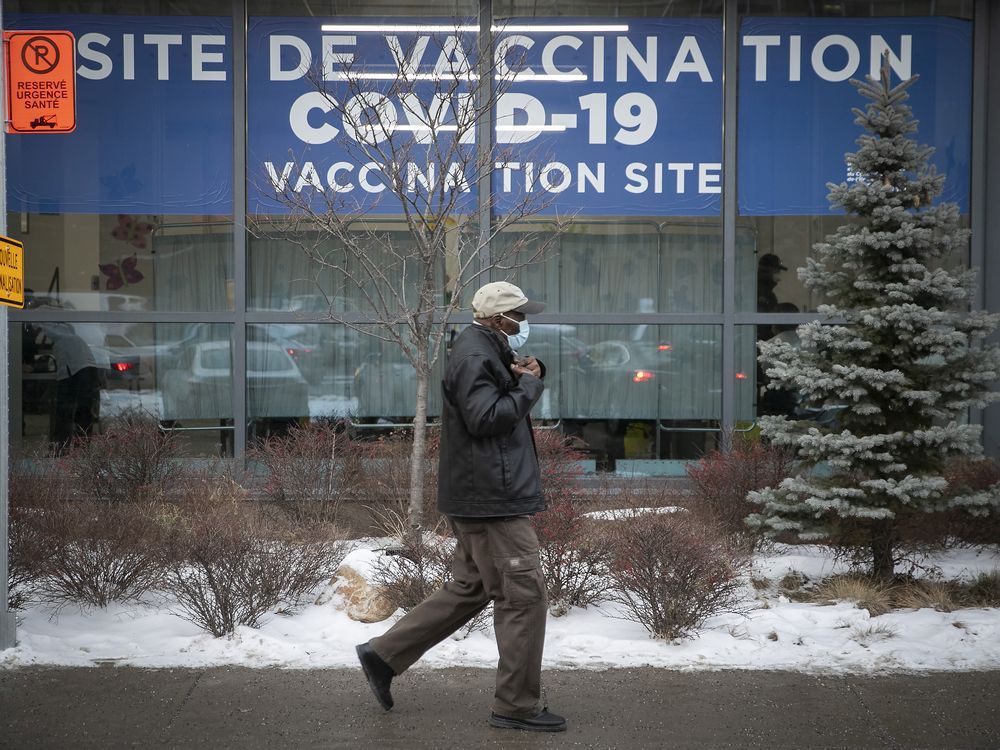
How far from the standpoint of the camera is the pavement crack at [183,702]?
433 cm

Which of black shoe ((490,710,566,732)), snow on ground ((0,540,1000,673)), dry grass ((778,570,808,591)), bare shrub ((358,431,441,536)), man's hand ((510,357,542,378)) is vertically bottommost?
black shoe ((490,710,566,732))

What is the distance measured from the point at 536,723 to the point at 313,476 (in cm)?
366

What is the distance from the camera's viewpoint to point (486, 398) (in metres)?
4.13

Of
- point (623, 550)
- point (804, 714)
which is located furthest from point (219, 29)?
point (804, 714)

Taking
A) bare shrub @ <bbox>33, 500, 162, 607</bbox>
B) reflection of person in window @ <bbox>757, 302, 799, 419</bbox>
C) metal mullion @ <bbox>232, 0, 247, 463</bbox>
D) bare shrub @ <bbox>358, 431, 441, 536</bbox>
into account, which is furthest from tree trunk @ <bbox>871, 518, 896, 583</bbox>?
metal mullion @ <bbox>232, 0, 247, 463</bbox>

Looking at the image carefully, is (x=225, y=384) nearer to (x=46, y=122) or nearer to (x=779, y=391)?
(x=46, y=122)

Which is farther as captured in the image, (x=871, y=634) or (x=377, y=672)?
(x=871, y=634)

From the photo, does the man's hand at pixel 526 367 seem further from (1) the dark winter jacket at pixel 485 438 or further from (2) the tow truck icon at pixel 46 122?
(2) the tow truck icon at pixel 46 122

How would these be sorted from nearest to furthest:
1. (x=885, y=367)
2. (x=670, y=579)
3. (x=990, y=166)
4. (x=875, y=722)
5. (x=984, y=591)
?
(x=875, y=722) → (x=670, y=579) → (x=984, y=591) → (x=885, y=367) → (x=990, y=166)

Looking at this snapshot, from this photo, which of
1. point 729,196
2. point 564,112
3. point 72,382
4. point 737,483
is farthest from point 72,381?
point 729,196

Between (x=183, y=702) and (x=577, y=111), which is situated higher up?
(x=577, y=111)

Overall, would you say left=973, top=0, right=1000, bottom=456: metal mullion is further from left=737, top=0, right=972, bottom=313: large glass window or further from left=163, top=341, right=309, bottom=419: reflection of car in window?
left=163, top=341, right=309, bottom=419: reflection of car in window

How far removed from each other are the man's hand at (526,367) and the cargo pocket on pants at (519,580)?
30.3 inches

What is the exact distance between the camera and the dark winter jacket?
4137mm
